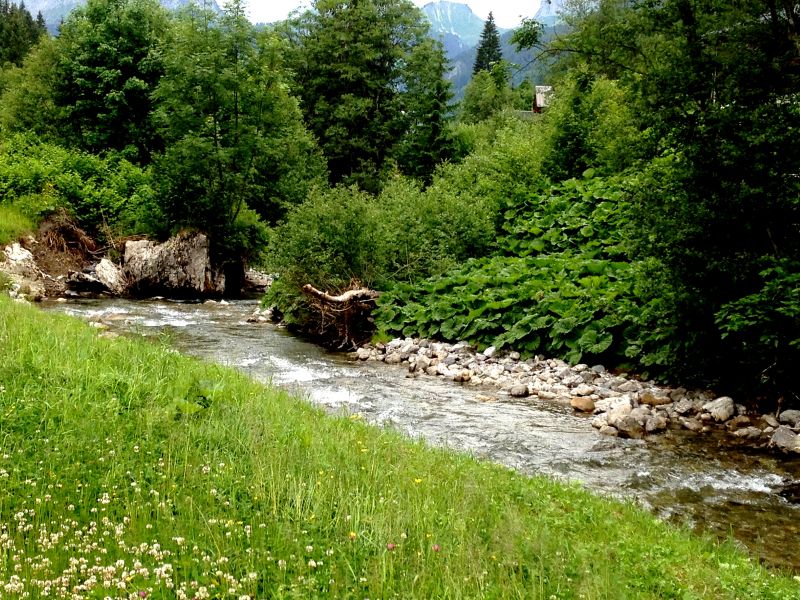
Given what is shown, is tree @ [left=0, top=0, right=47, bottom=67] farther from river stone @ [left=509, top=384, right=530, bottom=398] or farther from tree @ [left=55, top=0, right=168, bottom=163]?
river stone @ [left=509, top=384, right=530, bottom=398]

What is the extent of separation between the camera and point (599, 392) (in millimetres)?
11758

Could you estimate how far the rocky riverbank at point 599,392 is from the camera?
972 cm

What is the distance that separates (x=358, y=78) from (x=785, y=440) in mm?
41280

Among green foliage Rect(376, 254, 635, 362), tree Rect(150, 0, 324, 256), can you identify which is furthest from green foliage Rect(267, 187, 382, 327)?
tree Rect(150, 0, 324, 256)

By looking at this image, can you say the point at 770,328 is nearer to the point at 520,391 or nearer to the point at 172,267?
the point at 520,391

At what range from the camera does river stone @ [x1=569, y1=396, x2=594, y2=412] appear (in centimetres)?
1109

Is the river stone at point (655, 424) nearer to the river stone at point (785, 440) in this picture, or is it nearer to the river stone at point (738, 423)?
Result: the river stone at point (738, 423)

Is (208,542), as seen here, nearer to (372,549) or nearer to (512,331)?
(372,549)

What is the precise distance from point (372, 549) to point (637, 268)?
989 centimetres

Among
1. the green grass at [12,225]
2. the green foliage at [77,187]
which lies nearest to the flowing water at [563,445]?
the green grass at [12,225]

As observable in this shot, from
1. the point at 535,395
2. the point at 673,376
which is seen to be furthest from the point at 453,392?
the point at 673,376

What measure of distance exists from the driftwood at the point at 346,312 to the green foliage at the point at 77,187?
12.6m

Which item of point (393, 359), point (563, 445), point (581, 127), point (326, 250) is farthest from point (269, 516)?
point (581, 127)

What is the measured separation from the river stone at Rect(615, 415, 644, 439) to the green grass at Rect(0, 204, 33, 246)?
22041 mm
